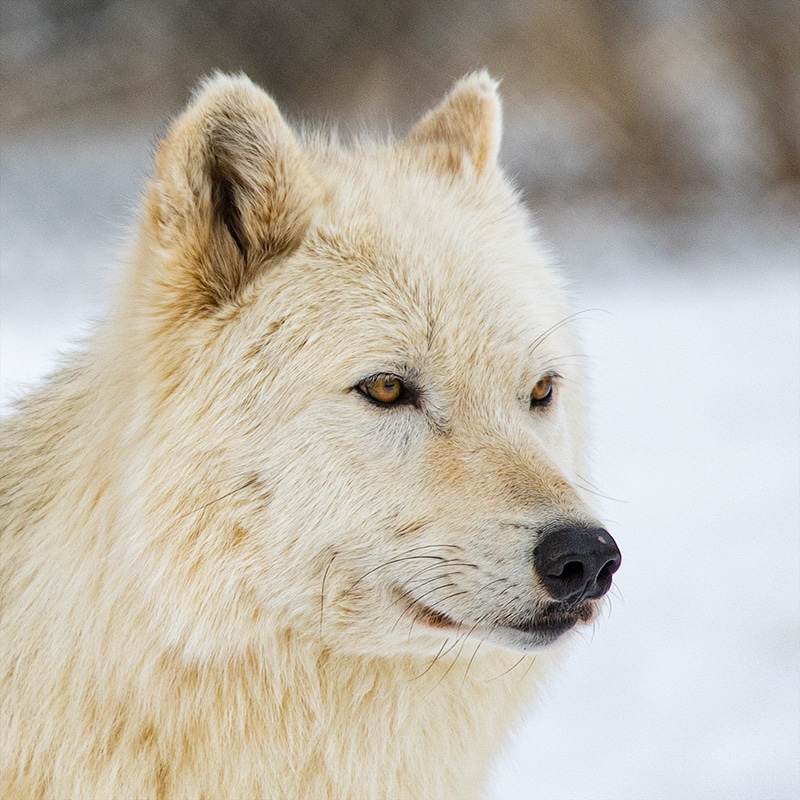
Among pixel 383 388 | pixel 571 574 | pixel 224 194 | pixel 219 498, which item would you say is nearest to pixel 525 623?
pixel 571 574

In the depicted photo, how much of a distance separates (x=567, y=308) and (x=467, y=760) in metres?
1.19

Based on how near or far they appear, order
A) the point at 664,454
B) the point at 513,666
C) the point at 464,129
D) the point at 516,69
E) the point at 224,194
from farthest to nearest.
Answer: the point at 516,69 → the point at 664,454 → the point at 464,129 → the point at 513,666 → the point at 224,194

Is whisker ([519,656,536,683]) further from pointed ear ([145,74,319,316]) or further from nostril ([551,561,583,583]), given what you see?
pointed ear ([145,74,319,316])

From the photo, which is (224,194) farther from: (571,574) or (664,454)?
(664,454)

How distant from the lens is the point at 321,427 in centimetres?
212

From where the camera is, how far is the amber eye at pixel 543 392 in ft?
7.96

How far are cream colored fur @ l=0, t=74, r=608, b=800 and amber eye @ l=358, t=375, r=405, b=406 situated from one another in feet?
0.08

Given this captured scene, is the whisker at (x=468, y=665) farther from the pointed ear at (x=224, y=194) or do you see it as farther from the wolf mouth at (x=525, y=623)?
the pointed ear at (x=224, y=194)

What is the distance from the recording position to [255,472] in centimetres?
210

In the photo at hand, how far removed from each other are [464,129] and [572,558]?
1.35m

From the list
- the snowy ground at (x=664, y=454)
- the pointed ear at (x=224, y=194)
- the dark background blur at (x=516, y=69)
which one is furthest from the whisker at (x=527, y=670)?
the dark background blur at (x=516, y=69)

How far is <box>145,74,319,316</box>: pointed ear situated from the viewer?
2.08 m

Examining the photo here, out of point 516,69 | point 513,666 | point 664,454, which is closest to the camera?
point 513,666

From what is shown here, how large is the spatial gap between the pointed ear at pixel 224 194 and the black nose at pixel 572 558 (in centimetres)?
87
